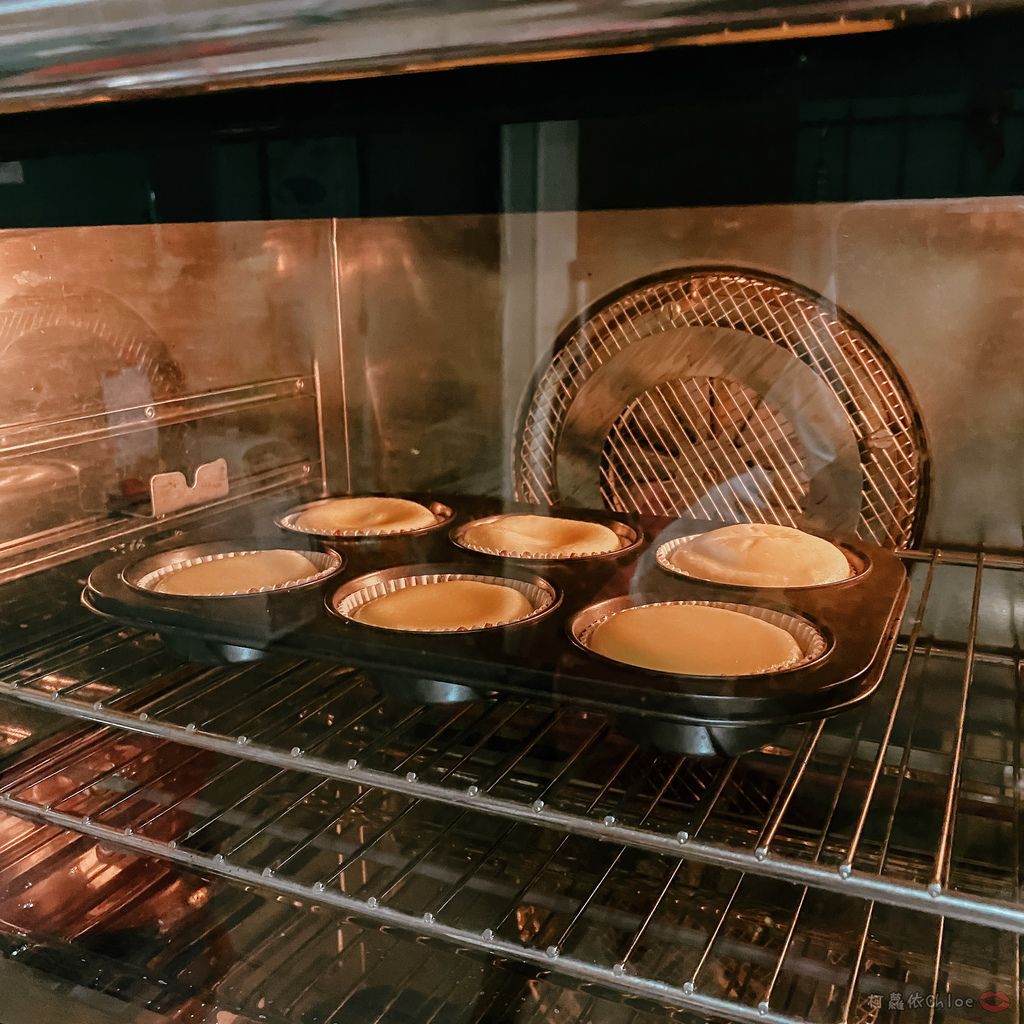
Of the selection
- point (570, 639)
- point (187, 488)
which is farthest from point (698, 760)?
point (187, 488)

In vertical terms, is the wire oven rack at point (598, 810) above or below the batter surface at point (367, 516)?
below

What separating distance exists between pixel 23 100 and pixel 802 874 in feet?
2.58

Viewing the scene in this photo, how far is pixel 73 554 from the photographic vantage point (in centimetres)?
111

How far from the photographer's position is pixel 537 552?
108cm

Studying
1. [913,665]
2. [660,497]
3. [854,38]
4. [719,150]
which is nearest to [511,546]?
[660,497]

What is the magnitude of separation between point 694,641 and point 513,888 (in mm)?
293

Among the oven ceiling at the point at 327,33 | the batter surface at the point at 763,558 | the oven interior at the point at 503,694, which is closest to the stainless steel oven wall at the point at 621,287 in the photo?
the oven interior at the point at 503,694

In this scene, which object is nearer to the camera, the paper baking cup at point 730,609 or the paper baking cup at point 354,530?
the paper baking cup at point 730,609

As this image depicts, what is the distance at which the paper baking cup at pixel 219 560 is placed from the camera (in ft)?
3.25

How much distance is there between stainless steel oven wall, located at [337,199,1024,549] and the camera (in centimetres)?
97

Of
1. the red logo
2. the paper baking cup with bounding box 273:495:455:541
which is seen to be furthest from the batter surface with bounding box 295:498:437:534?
the red logo

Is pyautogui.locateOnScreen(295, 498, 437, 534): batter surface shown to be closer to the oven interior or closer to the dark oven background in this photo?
the oven interior

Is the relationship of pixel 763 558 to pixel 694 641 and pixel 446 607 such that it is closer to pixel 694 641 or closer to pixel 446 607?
pixel 694 641

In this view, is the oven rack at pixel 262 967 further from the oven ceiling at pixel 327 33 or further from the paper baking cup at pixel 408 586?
the oven ceiling at pixel 327 33
